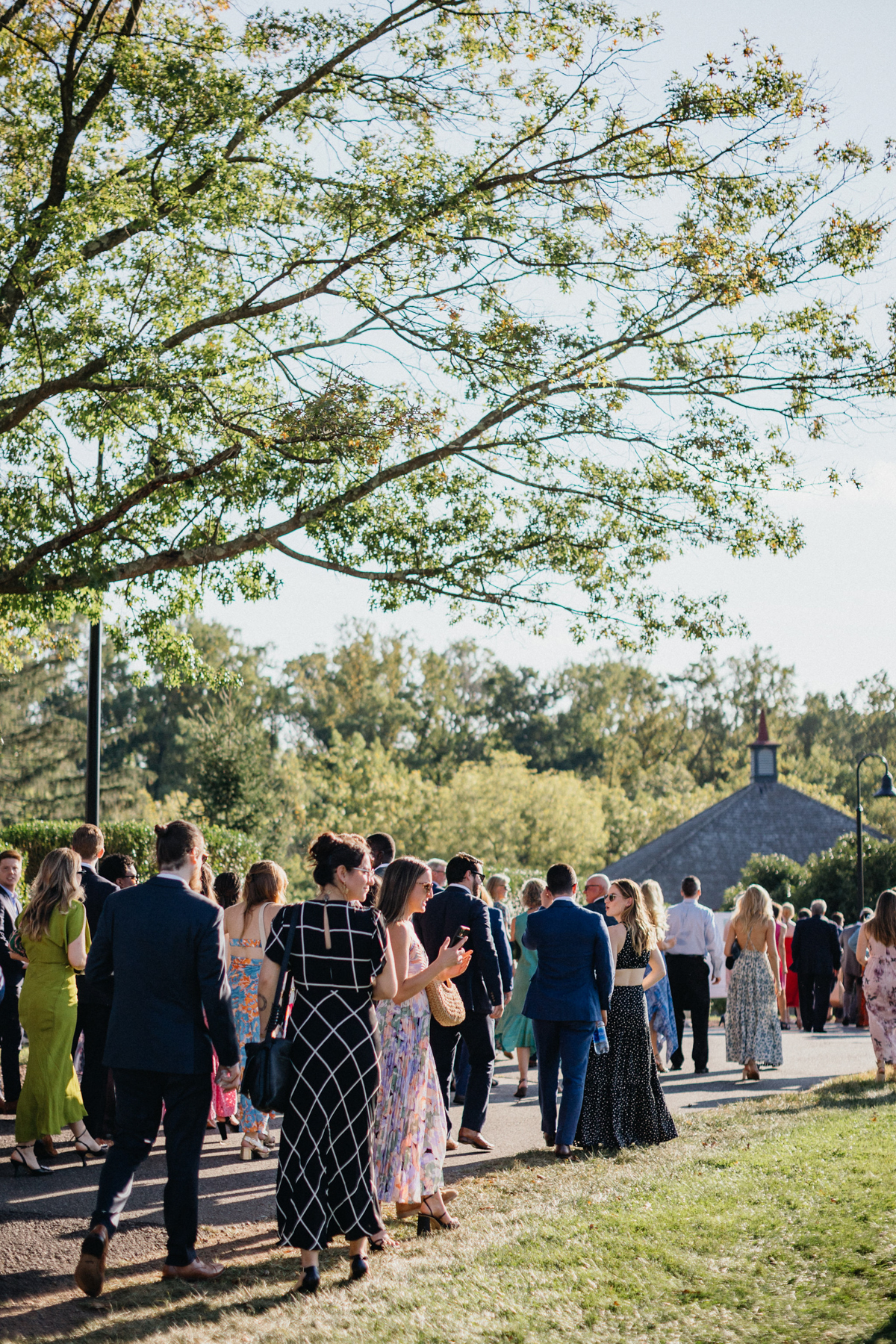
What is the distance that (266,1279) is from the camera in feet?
20.6

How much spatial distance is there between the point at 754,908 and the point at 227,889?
6.07 m

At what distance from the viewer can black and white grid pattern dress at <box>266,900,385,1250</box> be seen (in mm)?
6070

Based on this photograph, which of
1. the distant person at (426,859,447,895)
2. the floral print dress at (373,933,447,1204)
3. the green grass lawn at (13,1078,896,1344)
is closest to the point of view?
the green grass lawn at (13,1078,896,1344)

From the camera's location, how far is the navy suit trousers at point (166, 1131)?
6.04m

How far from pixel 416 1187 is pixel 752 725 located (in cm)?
8567

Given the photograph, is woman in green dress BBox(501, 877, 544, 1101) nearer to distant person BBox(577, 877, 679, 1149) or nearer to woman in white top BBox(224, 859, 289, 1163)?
distant person BBox(577, 877, 679, 1149)

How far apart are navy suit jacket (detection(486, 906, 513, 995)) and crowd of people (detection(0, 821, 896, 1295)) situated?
0.10 feet

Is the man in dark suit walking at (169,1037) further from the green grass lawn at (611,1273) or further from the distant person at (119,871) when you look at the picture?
the distant person at (119,871)

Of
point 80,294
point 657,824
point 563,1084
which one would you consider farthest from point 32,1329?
point 657,824

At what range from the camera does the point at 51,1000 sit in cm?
854

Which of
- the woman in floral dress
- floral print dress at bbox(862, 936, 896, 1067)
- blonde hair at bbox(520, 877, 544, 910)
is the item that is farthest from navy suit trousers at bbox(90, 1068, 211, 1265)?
floral print dress at bbox(862, 936, 896, 1067)

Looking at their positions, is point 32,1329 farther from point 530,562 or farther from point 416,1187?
point 530,562

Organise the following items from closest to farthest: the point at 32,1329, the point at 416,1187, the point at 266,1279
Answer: the point at 32,1329, the point at 266,1279, the point at 416,1187

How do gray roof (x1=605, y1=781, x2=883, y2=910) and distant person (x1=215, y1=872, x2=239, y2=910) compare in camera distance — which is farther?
gray roof (x1=605, y1=781, x2=883, y2=910)
